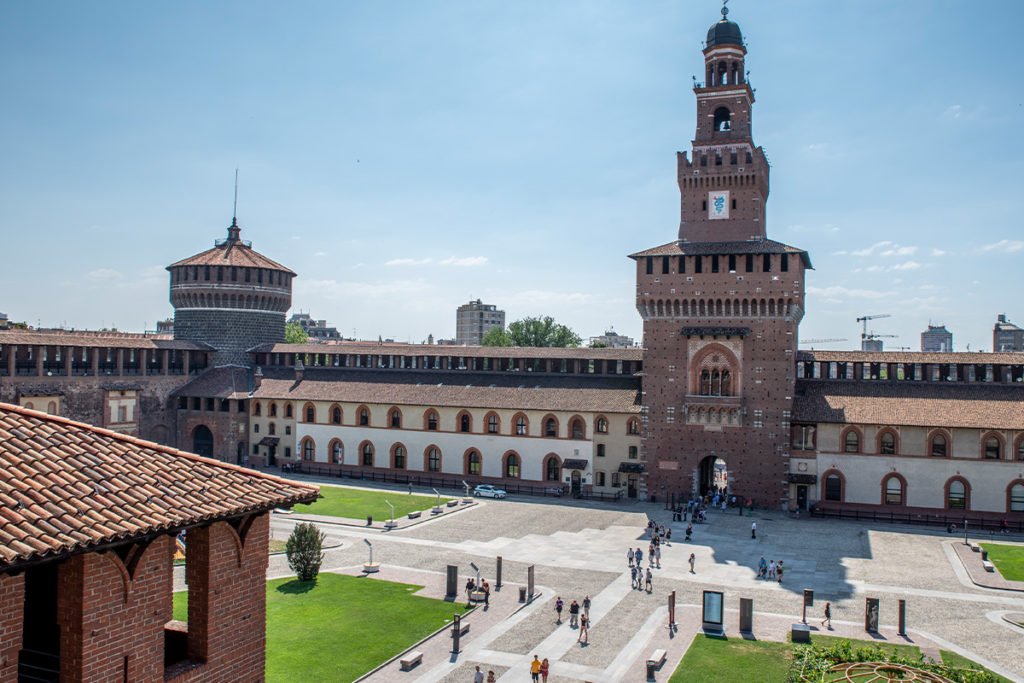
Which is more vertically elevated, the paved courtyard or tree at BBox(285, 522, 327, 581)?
tree at BBox(285, 522, 327, 581)

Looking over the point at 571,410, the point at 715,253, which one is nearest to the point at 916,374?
the point at 715,253

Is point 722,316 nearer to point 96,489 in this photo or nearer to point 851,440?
point 851,440

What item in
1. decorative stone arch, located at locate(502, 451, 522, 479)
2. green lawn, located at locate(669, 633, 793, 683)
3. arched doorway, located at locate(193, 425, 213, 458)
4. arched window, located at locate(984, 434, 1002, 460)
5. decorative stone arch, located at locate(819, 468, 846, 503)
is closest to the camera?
green lawn, located at locate(669, 633, 793, 683)

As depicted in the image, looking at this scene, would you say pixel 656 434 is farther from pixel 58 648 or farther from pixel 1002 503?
pixel 58 648

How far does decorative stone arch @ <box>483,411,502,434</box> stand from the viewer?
61156 millimetres

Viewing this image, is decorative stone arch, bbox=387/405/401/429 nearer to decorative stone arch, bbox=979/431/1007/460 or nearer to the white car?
the white car

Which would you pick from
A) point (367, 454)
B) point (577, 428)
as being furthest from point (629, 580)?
point (367, 454)

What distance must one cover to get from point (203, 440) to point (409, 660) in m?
49.4

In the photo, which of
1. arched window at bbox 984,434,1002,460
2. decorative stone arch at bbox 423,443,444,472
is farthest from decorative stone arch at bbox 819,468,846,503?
decorative stone arch at bbox 423,443,444,472

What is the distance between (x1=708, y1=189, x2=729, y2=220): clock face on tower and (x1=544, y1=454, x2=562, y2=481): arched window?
20.8m

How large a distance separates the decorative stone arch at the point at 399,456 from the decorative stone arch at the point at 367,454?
5.12 ft

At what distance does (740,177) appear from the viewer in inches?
2258

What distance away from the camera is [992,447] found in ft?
162

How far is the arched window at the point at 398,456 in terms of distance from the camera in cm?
6431
